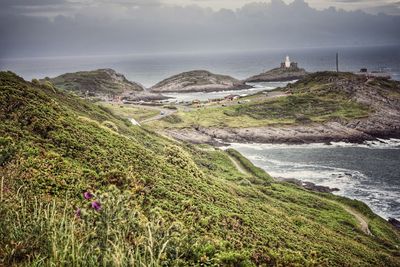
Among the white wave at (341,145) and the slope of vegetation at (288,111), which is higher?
the slope of vegetation at (288,111)

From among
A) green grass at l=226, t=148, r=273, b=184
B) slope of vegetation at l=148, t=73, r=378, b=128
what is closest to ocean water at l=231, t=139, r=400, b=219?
green grass at l=226, t=148, r=273, b=184

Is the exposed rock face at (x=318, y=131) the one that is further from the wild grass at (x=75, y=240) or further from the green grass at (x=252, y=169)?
the wild grass at (x=75, y=240)

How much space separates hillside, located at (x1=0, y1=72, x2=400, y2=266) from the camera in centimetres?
840

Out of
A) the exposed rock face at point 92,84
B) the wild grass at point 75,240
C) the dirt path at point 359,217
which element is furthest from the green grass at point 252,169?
the exposed rock face at point 92,84

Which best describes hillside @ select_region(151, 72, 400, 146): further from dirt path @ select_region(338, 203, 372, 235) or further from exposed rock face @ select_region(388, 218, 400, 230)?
dirt path @ select_region(338, 203, 372, 235)

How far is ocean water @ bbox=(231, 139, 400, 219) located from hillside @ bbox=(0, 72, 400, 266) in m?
21.9

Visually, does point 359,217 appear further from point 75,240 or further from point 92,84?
point 92,84

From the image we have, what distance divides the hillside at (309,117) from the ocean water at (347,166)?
6041 mm

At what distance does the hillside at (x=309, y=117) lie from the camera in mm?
95125

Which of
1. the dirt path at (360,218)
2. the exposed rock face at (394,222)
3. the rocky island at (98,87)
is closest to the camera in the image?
the dirt path at (360,218)

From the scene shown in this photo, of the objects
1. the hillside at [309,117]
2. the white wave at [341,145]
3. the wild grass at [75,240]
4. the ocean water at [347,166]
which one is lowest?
the ocean water at [347,166]

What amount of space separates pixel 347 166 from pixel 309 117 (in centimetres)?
3783

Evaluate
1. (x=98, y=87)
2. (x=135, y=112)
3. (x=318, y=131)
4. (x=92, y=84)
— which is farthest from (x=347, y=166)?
(x=92, y=84)

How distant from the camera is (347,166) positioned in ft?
232
